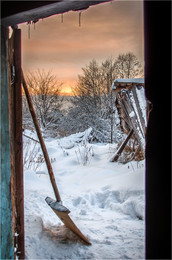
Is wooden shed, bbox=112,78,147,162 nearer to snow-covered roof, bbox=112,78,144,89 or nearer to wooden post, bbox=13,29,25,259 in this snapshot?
snow-covered roof, bbox=112,78,144,89

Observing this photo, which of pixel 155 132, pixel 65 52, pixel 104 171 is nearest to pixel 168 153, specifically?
→ pixel 155 132

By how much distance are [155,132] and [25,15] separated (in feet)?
4.08

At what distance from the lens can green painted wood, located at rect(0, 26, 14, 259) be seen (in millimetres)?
1445

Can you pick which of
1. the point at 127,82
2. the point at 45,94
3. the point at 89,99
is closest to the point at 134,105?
the point at 127,82

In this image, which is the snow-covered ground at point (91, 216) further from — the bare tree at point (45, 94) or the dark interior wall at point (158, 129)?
the bare tree at point (45, 94)

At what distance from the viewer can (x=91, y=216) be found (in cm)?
311

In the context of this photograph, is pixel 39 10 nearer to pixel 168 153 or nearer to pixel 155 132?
pixel 155 132

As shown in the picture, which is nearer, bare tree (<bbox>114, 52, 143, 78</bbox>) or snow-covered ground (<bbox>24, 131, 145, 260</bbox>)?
snow-covered ground (<bbox>24, 131, 145, 260</bbox>)

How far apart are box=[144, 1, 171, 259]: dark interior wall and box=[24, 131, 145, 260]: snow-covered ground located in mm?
1285

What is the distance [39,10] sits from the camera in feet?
4.36

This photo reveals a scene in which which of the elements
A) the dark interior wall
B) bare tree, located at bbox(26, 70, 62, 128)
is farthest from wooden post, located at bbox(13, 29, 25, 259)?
bare tree, located at bbox(26, 70, 62, 128)

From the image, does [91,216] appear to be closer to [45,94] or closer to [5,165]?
[5,165]

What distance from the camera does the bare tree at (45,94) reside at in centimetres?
1641

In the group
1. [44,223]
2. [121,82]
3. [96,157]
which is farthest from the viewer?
[96,157]
